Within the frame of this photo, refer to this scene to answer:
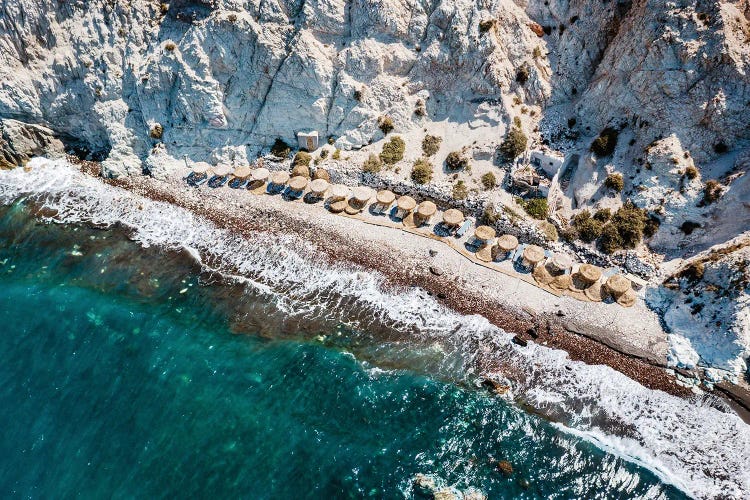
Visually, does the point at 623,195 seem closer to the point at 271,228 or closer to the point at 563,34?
the point at 563,34

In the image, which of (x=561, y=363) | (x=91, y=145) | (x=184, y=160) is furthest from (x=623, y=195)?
(x=91, y=145)

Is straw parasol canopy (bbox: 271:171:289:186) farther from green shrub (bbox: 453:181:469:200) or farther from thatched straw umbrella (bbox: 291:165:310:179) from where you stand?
green shrub (bbox: 453:181:469:200)

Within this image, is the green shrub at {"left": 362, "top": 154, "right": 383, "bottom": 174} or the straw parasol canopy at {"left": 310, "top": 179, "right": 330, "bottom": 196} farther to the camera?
the green shrub at {"left": 362, "top": 154, "right": 383, "bottom": 174}

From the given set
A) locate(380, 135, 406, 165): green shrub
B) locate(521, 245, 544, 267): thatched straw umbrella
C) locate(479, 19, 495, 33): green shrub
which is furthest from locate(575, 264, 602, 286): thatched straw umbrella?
locate(479, 19, 495, 33): green shrub

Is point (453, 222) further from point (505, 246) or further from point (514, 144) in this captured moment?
point (514, 144)

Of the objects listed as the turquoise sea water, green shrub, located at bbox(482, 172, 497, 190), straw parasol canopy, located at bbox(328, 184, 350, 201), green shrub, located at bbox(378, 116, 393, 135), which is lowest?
the turquoise sea water
